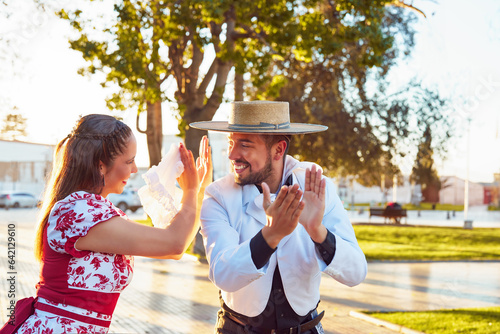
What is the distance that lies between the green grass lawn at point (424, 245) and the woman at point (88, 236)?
1573 centimetres

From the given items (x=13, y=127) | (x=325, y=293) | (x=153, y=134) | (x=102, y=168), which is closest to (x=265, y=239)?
(x=102, y=168)

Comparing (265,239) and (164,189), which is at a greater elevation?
(164,189)

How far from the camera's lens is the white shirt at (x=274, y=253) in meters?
2.85

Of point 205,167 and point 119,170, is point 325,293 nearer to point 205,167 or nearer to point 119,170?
point 205,167

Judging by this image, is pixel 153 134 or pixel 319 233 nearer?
pixel 319 233

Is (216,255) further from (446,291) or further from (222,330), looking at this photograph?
(446,291)

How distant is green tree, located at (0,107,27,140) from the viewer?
17.9 feet

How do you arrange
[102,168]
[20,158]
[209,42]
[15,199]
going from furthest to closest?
[15,199] < [209,42] < [20,158] < [102,168]

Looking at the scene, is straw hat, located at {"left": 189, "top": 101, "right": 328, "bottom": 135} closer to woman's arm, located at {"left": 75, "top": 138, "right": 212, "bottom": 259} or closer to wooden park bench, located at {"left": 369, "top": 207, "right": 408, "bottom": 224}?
woman's arm, located at {"left": 75, "top": 138, "right": 212, "bottom": 259}

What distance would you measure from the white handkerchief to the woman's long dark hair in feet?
1.23

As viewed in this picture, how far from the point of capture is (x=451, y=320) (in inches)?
352

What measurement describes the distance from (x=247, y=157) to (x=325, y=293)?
9269 millimetres

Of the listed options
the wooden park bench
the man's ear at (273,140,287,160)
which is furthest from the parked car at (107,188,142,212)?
the man's ear at (273,140,287,160)

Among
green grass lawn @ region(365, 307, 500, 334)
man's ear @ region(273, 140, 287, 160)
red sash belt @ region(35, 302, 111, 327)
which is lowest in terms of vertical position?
green grass lawn @ region(365, 307, 500, 334)
